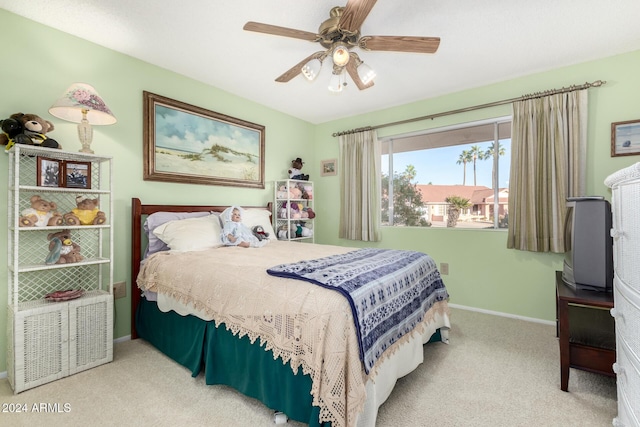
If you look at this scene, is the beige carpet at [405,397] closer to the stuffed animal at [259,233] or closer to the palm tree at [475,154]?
the stuffed animal at [259,233]

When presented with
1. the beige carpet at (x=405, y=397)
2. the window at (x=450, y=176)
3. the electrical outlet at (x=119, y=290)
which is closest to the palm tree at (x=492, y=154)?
A: the window at (x=450, y=176)

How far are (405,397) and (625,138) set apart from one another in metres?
2.96

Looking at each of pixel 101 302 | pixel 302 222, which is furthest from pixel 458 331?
pixel 101 302

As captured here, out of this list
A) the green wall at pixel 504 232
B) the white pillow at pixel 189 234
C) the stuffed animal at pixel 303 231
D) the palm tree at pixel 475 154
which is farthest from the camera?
the stuffed animal at pixel 303 231

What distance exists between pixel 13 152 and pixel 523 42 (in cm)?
393

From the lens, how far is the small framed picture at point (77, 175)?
6.83 ft

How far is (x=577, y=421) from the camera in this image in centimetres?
154

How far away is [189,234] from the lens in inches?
102

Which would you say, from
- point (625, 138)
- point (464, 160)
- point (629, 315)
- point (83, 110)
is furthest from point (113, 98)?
point (625, 138)

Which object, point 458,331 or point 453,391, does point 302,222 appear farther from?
point 453,391

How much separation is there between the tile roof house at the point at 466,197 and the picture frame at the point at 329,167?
4.25 ft

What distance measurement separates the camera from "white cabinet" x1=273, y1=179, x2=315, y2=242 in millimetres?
3951

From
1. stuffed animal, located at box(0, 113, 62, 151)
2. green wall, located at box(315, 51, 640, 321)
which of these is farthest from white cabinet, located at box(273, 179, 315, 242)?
stuffed animal, located at box(0, 113, 62, 151)

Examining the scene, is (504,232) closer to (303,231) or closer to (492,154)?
(492,154)
